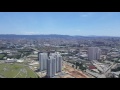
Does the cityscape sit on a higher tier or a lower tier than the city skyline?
lower

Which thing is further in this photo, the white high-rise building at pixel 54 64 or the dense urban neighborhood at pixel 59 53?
the dense urban neighborhood at pixel 59 53

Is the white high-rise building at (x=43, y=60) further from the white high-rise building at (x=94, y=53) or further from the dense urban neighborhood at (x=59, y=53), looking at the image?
the white high-rise building at (x=94, y=53)

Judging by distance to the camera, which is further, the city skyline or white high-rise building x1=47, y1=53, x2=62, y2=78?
the city skyline

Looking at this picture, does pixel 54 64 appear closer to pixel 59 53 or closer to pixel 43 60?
pixel 43 60

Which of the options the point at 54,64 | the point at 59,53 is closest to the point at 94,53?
the point at 59,53

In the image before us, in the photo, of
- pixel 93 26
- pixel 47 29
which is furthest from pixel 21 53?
pixel 93 26

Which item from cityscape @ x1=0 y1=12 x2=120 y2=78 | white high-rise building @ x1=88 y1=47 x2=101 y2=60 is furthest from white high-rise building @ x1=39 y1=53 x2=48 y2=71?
white high-rise building @ x1=88 y1=47 x2=101 y2=60

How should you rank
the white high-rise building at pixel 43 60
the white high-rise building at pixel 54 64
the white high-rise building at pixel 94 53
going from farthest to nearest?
the white high-rise building at pixel 94 53 < the white high-rise building at pixel 43 60 < the white high-rise building at pixel 54 64

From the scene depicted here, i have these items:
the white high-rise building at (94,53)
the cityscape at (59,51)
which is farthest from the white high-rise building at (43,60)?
the white high-rise building at (94,53)

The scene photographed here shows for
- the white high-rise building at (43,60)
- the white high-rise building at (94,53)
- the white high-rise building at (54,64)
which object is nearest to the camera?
the white high-rise building at (54,64)

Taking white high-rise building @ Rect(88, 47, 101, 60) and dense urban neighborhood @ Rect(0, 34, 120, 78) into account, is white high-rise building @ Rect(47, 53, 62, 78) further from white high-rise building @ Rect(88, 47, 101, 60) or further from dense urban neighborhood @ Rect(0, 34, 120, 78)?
white high-rise building @ Rect(88, 47, 101, 60)
